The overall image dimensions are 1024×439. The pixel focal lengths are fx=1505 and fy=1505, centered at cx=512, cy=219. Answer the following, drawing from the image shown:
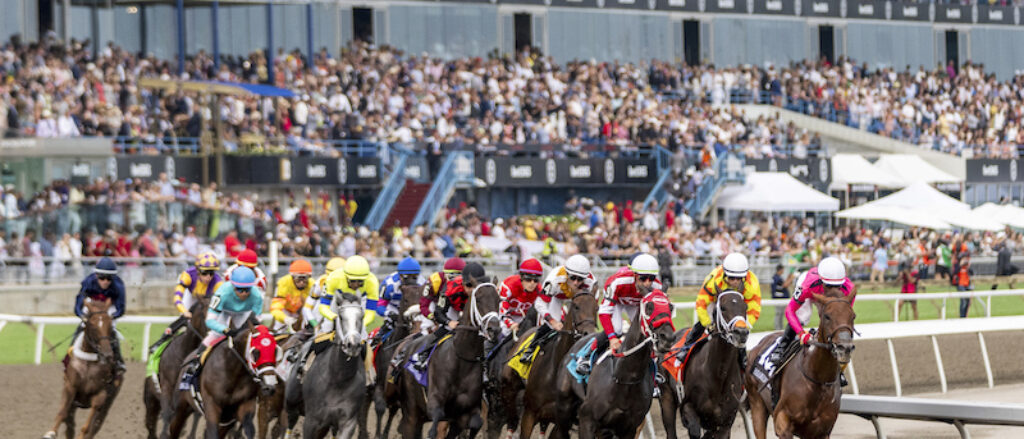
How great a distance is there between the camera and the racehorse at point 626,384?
891 cm

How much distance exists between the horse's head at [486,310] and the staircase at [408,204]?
16.1m

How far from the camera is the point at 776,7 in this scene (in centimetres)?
3906

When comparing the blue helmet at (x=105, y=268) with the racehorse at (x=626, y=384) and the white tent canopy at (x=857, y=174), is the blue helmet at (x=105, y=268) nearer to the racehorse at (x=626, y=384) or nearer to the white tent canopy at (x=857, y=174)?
the racehorse at (x=626, y=384)

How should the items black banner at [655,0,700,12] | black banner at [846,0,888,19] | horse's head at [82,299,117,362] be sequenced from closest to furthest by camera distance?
horse's head at [82,299,117,362], black banner at [655,0,700,12], black banner at [846,0,888,19]

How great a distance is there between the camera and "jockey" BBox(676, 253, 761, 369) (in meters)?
10.1

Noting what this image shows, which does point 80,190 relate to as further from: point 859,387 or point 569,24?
point 569,24

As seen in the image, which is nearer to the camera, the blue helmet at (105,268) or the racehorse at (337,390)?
the racehorse at (337,390)

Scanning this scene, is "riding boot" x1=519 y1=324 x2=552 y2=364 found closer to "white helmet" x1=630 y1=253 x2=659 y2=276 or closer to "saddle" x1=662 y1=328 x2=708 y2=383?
"saddle" x1=662 y1=328 x2=708 y2=383

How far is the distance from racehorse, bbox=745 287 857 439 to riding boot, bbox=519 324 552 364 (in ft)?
5.07

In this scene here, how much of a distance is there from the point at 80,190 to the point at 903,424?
13.3 metres

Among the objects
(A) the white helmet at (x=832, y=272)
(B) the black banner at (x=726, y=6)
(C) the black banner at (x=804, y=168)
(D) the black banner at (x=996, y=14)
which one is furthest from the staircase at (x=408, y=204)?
(D) the black banner at (x=996, y=14)

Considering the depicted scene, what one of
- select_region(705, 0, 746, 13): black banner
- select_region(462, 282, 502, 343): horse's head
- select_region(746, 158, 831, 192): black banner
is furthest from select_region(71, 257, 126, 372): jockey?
select_region(705, 0, 746, 13): black banner

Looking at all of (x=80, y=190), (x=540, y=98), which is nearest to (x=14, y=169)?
(x=80, y=190)

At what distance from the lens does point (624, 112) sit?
102 ft
